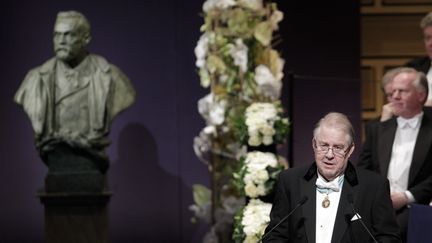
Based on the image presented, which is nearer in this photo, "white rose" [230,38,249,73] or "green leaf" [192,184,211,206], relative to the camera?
"white rose" [230,38,249,73]

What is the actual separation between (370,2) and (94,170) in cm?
266

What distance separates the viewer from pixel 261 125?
16.9 ft

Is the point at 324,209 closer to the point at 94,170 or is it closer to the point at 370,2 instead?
the point at 94,170

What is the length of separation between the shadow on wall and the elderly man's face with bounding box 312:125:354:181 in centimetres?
358

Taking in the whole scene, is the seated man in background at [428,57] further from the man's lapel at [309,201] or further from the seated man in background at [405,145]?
the man's lapel at [309,201]

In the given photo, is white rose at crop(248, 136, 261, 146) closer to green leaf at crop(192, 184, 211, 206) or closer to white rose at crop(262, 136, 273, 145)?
white rose at crop(262, 136, 273, 145)

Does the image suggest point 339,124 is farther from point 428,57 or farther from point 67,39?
point 67,39

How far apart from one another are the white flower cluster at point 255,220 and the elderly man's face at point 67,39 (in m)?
1.48

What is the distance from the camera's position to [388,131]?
473cm

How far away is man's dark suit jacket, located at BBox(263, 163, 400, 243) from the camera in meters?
3.45

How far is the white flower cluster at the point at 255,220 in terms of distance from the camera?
16.5 ft

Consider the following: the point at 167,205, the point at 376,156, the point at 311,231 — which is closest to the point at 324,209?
the point at 311,231

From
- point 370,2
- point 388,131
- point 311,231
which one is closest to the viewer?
point 311,231

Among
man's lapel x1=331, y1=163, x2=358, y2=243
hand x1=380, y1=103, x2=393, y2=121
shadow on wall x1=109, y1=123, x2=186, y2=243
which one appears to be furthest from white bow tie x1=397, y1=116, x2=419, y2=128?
shadow on wall x1=109, y1=123, x2=186, y2=243
